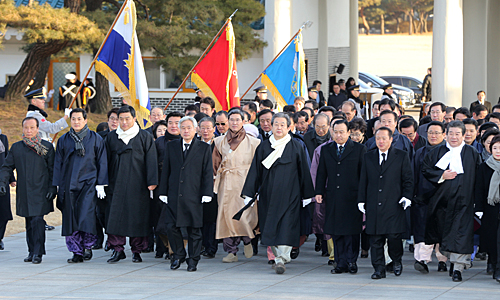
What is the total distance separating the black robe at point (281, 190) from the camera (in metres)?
7.83

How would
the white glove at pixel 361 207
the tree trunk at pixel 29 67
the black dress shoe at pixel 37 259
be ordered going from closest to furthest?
the white glove at pixel 361 207, the black dress shoe at pixel 37 259, the tree trunk at pixel 29 67

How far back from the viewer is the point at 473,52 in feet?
70.0

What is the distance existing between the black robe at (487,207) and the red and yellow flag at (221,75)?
4.83 meters

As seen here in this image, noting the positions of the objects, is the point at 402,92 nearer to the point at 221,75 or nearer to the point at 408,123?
the point at 221,75

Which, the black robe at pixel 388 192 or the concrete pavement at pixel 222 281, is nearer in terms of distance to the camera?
the concrete pavement at pixel 222 281

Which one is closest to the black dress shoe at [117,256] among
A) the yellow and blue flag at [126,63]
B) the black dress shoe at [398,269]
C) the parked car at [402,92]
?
the yellow and blue flag at [126,63]

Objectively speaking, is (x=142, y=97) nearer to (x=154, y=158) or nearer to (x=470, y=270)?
(x=154, y=158)

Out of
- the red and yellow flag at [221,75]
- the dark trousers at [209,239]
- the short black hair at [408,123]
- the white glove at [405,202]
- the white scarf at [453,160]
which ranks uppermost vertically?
the red and yellow flag at [221,75]

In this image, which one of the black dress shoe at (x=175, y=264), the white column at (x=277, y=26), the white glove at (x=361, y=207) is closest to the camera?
the white glove at (x=361, y=207)

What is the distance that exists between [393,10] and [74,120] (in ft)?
205

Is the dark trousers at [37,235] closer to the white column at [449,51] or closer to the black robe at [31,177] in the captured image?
the black robe at [31,177]

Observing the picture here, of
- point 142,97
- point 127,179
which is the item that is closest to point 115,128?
point 142,97

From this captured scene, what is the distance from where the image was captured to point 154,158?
835cm

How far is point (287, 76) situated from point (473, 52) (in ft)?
32.3
